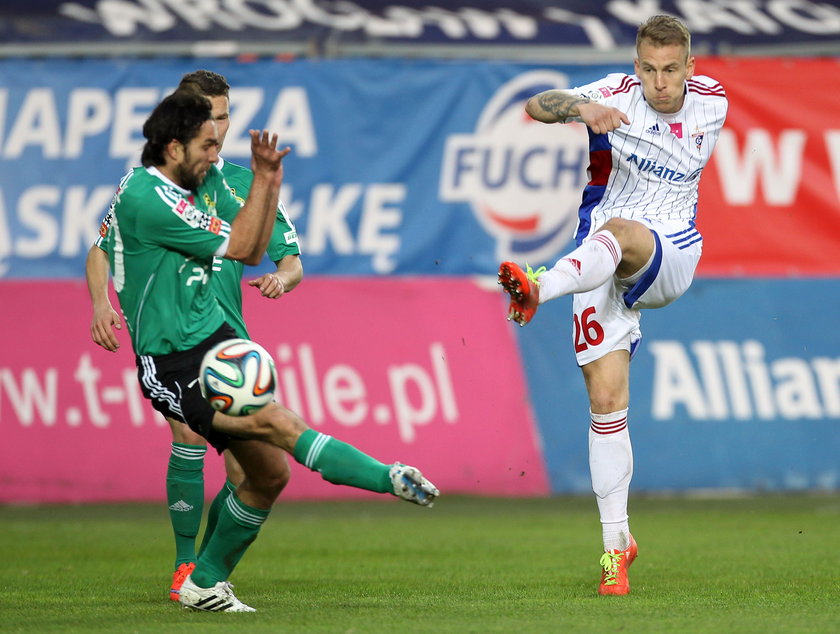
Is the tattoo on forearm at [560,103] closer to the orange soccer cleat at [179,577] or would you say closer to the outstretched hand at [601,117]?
the outstretched hand at [601,117]

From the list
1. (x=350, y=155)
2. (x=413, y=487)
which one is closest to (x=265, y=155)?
(x=413, y=487)

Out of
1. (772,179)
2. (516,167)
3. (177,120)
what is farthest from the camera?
(516,167)

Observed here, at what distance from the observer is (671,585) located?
6.26 m

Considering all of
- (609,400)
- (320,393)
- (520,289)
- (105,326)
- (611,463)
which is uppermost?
(520,289)

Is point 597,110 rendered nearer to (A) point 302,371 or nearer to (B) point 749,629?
(B) point 749,629

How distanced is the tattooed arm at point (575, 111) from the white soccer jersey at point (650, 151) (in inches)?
9.9

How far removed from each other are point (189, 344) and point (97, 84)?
6162 millimetres

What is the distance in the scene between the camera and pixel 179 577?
5.98m

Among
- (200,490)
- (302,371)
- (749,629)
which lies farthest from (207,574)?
(302,371)

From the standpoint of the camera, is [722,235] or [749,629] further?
[722,235]

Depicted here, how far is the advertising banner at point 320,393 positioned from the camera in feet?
34.6

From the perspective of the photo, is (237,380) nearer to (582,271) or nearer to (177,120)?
(177,120)

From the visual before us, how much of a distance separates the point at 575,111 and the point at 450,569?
246 cm

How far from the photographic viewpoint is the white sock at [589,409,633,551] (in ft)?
20.1
